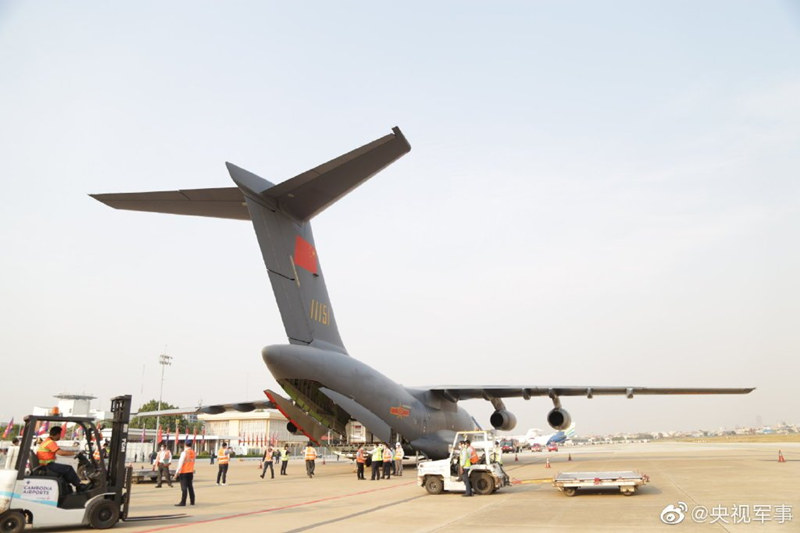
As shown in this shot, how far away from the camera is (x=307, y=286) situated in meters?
15.0

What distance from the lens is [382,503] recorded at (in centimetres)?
1050

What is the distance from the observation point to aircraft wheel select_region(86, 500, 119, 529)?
765 cm

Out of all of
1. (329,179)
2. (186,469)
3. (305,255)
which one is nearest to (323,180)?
(329,179)

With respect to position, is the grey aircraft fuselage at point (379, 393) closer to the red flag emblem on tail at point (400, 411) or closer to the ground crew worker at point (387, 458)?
the red flag emblem on tail at point (400, 411)

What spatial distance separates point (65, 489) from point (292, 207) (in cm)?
783

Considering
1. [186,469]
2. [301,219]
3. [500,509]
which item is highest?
[301,219]

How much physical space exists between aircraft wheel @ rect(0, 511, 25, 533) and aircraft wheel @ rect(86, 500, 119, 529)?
2.68ft

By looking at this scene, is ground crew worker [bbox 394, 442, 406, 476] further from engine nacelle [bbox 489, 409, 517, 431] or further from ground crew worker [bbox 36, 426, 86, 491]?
ground crew worker [bbox 36, 426, 86, 491]

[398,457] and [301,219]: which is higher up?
[301,219]

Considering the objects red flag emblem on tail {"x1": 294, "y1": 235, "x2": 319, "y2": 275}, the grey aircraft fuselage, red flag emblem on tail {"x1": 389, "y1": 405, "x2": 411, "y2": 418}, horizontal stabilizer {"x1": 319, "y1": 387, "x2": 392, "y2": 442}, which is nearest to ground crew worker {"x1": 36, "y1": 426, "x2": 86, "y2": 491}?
the grey aircraft fuselage

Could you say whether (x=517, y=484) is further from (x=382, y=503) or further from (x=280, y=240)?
(x=280, y=240)

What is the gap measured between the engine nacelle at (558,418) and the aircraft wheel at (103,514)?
16.9 m

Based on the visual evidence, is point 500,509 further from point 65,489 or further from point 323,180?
point 323,180

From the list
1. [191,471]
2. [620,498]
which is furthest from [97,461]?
[620,498]
